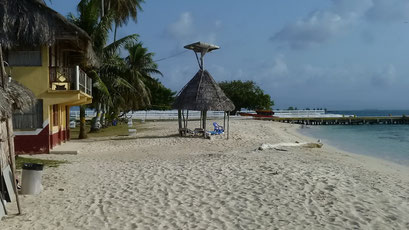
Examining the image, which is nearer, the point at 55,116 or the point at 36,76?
the point at 36,76

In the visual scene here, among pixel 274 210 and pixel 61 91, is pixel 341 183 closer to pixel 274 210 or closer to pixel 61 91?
pixel 274 210

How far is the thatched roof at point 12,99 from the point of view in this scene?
584cm

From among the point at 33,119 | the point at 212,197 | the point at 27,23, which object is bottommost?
the point at 212,197

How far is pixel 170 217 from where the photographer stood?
19.4 feet

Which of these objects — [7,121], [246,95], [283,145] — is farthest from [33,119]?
[246,95]

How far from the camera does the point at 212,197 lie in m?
7.03

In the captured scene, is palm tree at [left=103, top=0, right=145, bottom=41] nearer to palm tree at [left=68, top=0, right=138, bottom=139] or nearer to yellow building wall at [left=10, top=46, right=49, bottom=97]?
palm tree at [left=68, top=0, right=138, bottom=139]

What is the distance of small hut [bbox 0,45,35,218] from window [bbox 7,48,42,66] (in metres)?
6.08

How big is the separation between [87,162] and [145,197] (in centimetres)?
494

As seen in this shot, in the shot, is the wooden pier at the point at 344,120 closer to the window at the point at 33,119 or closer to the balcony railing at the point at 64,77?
the balcony railing at the point at 64,77

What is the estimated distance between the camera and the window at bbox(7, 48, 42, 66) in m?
12.9

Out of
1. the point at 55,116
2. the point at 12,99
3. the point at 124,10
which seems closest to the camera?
the point at 12,99

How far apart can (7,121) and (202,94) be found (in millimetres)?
12892

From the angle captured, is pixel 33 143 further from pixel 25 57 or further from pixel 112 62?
pixel 112 62
